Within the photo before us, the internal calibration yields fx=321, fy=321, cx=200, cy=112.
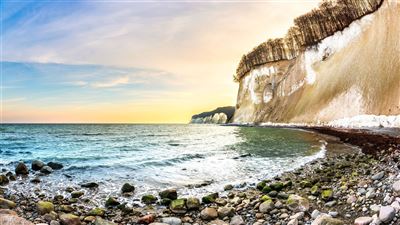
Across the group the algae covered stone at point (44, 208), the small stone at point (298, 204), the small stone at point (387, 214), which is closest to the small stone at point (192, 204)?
the small stone at point (298, 204)

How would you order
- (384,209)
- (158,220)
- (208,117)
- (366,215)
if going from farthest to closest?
(208,117) → (158,220) → (366,215) → (384,209)

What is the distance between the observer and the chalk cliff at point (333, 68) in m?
48.1

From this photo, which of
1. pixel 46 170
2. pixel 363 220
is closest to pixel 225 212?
pixel 363 220

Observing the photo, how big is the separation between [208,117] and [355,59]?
5122 inches

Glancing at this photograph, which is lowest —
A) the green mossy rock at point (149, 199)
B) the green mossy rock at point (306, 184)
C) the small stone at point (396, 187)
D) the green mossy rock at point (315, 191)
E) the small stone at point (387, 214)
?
the green mossy rock at point (149, 199)

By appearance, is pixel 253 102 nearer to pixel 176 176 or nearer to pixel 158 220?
pixel 176 176

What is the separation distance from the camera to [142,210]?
875 centimetres

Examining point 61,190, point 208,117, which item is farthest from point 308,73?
point 208,117

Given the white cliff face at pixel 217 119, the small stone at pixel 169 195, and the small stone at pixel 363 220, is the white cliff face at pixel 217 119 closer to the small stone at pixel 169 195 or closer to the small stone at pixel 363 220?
the small stone at pixel 169 195

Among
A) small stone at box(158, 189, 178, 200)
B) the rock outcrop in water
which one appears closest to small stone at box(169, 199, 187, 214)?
small stone at box(158, 189, 178, 200)

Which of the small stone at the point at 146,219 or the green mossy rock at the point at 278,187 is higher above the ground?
the green mossy rock at the point at 278,187

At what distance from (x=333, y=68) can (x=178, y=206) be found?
6375cm

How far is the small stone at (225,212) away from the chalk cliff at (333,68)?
32319 millimetres

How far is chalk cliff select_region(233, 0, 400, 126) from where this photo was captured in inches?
1892
